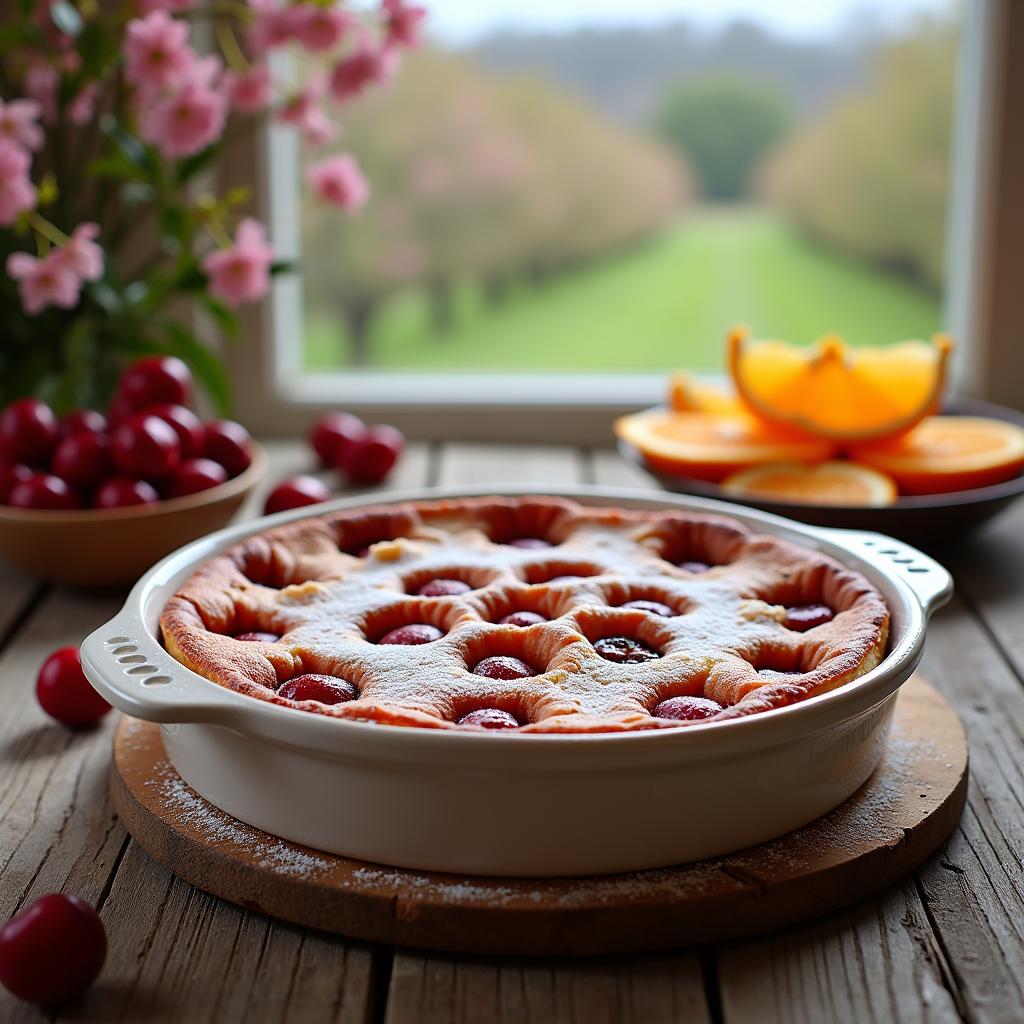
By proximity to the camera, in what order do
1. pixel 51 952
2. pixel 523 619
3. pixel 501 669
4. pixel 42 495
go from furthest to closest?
pixel 42 495, pixel 523 619, pixel 501 669, pixel 51 952

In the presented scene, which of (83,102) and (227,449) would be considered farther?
(83,102)

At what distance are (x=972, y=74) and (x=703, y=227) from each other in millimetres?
745

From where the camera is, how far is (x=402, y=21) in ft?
6.72

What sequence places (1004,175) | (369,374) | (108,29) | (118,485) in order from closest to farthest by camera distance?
(118,485), (108,29), (1004,175), (369,374)

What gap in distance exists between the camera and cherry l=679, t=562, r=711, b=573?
4.45 feet

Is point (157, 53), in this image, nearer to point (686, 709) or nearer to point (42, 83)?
point (42, 83)

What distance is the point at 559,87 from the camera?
9.52ft

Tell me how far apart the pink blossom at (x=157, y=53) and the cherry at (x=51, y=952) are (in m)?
1.38

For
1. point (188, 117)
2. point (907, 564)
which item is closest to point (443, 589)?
point (907, 564)

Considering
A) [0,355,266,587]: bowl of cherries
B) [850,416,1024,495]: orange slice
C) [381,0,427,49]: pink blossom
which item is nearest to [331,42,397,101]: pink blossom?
[381,0,427,49]: pink blossom

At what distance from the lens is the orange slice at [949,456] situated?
1.79m

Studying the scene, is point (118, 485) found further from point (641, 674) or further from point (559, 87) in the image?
point (559, 87)

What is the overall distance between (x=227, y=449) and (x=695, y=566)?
76 centimetres

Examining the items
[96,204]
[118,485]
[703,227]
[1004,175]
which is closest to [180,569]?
[118,485]
